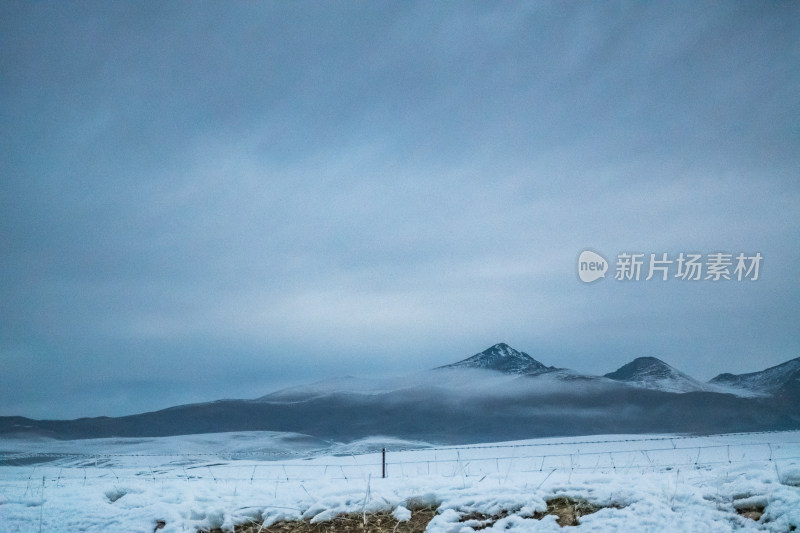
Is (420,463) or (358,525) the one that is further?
(420,463)

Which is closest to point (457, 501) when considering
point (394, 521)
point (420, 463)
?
point (394, 521)

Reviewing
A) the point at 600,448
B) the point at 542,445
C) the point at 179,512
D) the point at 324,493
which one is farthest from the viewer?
the point at 542,445

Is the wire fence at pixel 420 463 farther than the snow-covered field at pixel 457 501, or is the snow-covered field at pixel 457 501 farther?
the wire fence at pixel 420 463

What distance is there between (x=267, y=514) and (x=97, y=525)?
2.63 m

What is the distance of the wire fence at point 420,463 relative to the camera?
13969mm

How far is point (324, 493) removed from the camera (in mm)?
10641

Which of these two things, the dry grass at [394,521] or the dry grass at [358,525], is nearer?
the dry grass at [394,521]

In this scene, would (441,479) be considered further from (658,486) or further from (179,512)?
(179,512)

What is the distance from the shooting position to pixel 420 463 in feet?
69.4

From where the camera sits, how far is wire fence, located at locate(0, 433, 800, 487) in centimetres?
1397

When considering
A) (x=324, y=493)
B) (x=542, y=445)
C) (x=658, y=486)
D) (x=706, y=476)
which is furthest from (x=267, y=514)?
(x=542, y=445)

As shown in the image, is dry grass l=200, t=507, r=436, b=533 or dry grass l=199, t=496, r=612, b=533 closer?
dry grass l=199, t=496, r=612, b=533

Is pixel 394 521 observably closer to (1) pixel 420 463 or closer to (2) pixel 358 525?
(2) pixel 358 525

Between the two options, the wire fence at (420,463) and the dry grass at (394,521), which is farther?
the wire fence at (420,463)
